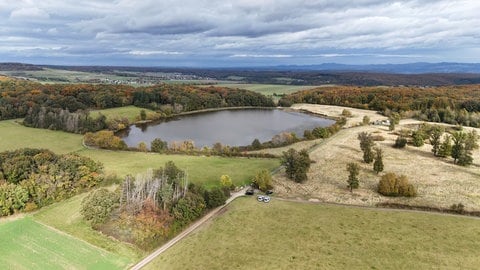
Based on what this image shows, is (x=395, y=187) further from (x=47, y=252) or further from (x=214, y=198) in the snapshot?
(x=47, y=252)

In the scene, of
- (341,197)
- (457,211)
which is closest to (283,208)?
(341,197)

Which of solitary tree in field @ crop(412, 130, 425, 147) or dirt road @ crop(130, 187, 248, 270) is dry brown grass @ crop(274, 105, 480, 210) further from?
dirt road @ crop(130, 187, 248, 270)

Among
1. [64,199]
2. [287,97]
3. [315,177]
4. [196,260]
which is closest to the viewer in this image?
[196,260]

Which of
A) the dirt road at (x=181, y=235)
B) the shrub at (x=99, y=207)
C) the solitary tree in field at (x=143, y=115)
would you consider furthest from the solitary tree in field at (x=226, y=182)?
the solitary tree in field at (x=143, y=115)

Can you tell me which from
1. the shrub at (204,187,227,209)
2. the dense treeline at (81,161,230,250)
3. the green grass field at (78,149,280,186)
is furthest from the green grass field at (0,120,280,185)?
the dense treeline at (81,161,230,250)

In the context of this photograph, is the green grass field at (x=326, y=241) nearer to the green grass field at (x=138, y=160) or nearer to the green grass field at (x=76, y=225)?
the green grass field at (x=76, y=225)

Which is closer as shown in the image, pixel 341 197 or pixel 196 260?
pixel 196 260

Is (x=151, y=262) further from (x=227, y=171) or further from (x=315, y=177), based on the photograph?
(x=315, y=177)
